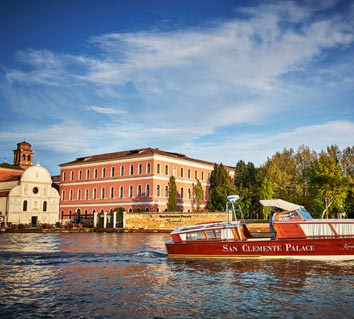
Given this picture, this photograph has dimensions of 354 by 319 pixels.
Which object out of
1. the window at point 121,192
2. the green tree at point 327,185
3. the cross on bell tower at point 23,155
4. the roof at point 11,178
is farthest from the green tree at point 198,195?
the cross on bell tower at point 23,155

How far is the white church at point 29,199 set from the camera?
62.1 meters

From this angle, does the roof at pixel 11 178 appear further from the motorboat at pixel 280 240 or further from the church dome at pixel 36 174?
the motorboat at pixel 280 240

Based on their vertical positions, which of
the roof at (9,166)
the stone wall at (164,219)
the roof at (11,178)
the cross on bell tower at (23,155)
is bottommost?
the stone wall at (164,219)

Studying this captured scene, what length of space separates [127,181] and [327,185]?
28.5 meters

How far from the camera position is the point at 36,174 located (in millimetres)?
65000

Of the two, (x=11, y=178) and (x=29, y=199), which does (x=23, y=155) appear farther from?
(x=29, y=199)

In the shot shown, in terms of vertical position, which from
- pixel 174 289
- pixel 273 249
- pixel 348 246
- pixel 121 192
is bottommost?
pixel 174 289

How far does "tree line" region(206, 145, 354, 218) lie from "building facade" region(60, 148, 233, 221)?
4.20 meters

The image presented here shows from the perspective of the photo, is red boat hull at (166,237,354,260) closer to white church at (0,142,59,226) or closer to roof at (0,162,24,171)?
white church at (0,142,59,226)

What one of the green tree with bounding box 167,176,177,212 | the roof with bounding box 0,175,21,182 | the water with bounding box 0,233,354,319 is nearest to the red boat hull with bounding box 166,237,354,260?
the water with bounding box 0,233,354,319

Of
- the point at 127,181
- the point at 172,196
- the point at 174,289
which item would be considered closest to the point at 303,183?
the point at 172,196

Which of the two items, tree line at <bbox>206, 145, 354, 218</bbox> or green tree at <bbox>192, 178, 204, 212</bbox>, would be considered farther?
green tree at <bbox>192, 178, 204, 212</bbox>

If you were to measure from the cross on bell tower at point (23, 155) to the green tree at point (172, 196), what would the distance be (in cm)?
3260

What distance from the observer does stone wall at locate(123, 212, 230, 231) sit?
5312 cm
